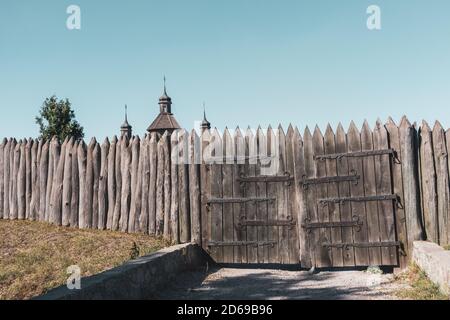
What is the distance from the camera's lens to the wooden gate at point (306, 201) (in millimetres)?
7625

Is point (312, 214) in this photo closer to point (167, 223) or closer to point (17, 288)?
point (167, 223)

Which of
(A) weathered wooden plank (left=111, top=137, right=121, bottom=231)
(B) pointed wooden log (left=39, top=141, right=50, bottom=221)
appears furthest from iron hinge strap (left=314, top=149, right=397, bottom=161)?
(B) pointed wooden log (left=39, top=141, right=50, bottom=221)

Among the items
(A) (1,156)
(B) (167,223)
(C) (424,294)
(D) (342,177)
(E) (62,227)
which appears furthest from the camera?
(A) (1,156)

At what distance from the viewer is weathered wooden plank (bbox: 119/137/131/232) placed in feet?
29.4

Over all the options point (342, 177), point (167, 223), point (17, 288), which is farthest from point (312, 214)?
point (17, 288)

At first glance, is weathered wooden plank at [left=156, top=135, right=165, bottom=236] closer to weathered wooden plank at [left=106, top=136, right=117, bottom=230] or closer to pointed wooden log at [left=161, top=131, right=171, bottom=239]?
pointed wooden log at [left=161, top=131, right=171, bottom=239]

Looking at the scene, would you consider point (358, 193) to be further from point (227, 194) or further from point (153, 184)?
point (153, 184)

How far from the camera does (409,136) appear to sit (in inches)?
297

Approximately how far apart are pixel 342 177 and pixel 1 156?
8.22 meters

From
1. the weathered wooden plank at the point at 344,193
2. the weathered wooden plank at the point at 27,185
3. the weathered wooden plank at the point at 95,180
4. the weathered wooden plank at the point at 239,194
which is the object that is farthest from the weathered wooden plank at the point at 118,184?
the weathered wooden plank at the point at 344,193

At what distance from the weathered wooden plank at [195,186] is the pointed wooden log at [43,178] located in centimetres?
376

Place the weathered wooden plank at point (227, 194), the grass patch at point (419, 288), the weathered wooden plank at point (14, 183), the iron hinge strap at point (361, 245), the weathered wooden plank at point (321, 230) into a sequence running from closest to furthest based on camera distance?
the grass patch at point (419, 288) → the iron hinge strap at point (361, 245) → the weathered wooden plank at point (321, 230) → the weathered wooden plank at point (227, 194) → the weathered wooden plank at point (14, 183)

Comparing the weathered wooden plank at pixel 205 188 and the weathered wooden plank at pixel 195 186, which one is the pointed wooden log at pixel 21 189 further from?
the weathered wooden plank at pixel 205 188

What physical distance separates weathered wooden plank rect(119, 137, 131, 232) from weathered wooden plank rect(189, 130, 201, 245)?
140cm
